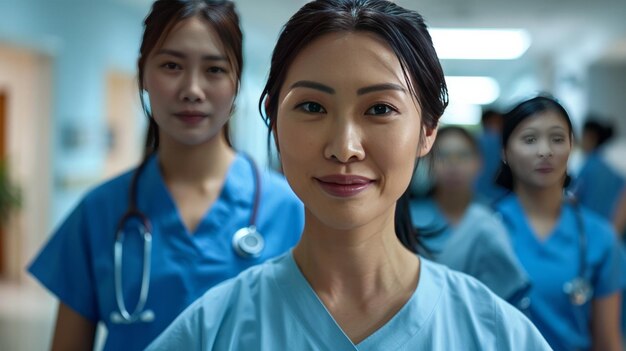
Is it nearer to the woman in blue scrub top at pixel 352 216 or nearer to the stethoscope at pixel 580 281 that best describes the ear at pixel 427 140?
the woman in blue scrub top at pixel 352 216

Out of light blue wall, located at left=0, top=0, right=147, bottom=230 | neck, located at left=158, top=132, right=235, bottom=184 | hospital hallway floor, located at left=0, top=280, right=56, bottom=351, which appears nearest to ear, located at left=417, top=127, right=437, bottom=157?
neck, located at left=158, top=132, right=235, bottom=184

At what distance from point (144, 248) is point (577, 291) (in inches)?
28.0

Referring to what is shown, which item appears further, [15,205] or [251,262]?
[15,205]

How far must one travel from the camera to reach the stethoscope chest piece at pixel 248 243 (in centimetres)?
113

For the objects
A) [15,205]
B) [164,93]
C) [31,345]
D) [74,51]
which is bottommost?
[31,345]

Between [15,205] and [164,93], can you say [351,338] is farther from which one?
[15,205]

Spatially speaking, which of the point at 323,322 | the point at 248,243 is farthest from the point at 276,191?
the point at 323,322

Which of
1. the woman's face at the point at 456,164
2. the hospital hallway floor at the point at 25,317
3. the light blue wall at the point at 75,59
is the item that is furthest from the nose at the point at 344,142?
the light blue wall at the point at 75,59

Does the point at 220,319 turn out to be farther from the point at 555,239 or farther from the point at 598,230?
the point at 598,230

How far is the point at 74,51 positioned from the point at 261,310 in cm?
496

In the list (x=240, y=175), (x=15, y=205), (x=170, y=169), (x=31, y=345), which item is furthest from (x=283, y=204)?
(x=15, y=205)

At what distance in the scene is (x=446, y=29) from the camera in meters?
1.05

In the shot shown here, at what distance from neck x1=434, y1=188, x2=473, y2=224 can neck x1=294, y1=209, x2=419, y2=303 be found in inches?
37.8

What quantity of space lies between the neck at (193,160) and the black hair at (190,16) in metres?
0.13
